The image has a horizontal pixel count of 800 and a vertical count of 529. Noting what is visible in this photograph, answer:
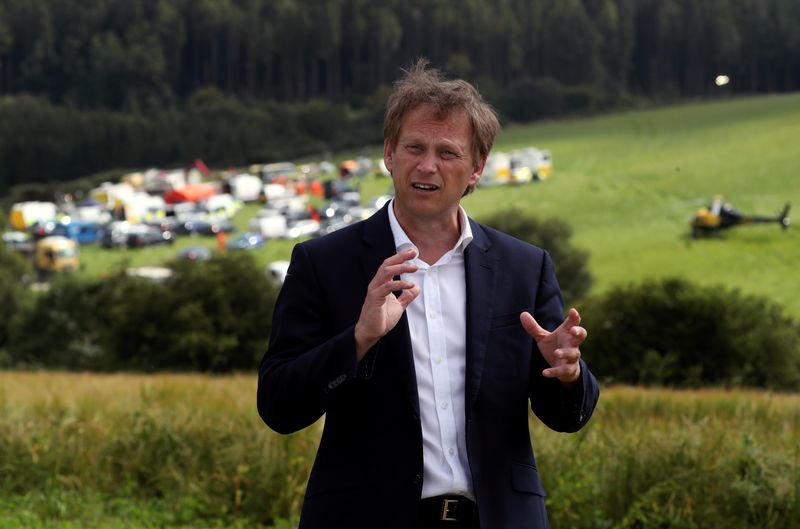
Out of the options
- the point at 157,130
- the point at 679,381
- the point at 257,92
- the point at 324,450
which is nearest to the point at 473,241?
the point at 324,450

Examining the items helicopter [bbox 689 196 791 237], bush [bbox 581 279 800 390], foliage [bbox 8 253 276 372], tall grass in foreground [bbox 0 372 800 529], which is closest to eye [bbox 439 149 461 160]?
tall grass in foreground [bbox 0 372 800 529]

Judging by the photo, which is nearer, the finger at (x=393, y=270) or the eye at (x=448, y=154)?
the finger at (x=393, y=270)

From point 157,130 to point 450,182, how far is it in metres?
124

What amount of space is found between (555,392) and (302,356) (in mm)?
705

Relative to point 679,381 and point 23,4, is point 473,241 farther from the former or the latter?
point 23,4

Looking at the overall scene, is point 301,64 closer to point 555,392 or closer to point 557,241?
point 557,241

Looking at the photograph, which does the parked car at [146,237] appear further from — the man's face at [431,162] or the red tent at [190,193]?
the man's face at [431,162]

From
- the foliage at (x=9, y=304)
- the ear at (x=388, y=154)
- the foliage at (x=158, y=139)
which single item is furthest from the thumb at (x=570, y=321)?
the foliage at (x=158, y=139)

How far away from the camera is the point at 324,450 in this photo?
332 centimetres

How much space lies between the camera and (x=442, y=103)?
334cm

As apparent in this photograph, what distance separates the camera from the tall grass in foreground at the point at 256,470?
6926 mm

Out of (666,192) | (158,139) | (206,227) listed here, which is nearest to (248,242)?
(206,227)

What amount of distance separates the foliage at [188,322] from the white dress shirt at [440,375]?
32902mm

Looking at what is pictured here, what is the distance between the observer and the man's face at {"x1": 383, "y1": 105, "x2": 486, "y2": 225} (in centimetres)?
329
